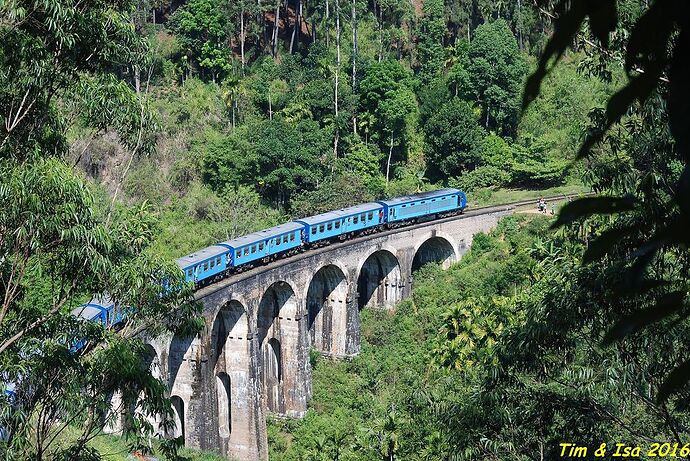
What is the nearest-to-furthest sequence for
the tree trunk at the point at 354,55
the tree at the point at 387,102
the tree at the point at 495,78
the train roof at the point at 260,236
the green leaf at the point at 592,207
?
the green leaf at the point at 592,207 → the train roof at the point at 260,236 → the tree at the point at 387,102 → the tree trunk at the point at 354,55 → the tree at the point at 495,78

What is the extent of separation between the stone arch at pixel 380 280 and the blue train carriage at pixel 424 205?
6.15 feet

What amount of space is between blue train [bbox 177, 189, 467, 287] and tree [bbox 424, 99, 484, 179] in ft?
19.8

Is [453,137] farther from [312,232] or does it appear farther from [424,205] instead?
[312,232]

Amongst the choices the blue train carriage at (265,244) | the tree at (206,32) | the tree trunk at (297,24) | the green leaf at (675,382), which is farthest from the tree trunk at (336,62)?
the green leaf at (675,382)

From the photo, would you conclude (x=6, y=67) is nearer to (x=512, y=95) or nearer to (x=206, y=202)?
(x=206, y=202)

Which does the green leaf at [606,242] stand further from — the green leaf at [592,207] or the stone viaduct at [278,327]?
the stone viaduct at [278,327]

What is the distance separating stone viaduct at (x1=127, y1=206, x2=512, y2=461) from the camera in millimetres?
33438

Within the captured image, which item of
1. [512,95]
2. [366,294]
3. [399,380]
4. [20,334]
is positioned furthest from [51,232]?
[512,95]

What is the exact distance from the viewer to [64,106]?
1505cm

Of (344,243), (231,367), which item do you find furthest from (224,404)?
(344,243)

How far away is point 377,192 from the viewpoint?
2005 inches

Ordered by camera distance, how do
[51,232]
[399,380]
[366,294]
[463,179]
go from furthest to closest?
[463,179], [366,294], [399,380], [51,232]

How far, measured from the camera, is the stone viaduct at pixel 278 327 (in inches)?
1316

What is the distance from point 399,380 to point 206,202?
15.9m
